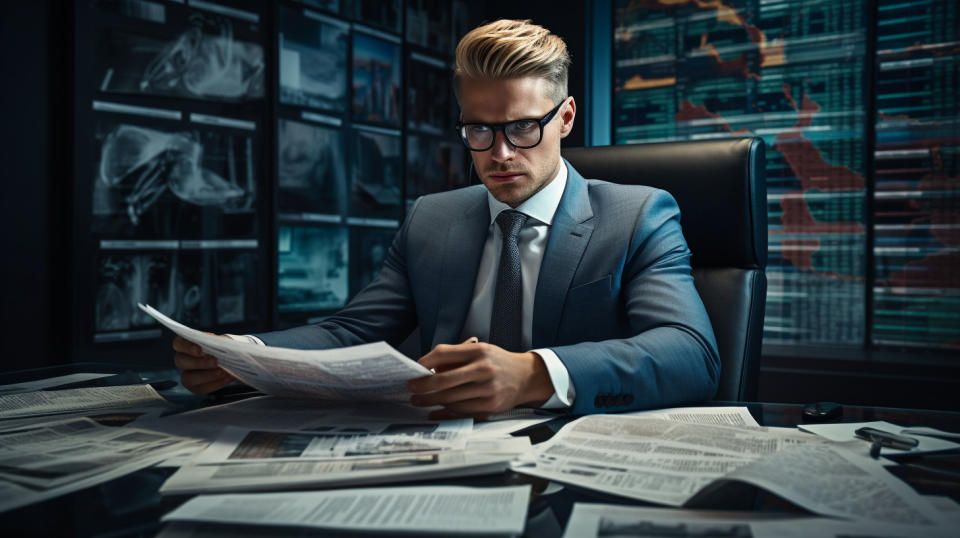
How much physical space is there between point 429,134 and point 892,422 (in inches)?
123

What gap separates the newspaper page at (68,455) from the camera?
2.02ft

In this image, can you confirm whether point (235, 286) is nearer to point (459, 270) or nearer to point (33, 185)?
point (33, 185)

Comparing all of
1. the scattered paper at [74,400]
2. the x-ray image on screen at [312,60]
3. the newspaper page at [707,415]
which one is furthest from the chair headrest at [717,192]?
the x-ray image on screen at [312,60]

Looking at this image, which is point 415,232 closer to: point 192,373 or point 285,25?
point 192,373

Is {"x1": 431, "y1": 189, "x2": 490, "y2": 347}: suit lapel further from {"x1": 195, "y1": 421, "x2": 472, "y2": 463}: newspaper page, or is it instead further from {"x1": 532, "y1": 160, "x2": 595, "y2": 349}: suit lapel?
{"x1": 195, "y1": 421, "x2": 472, "y2": 463}: newspaper page

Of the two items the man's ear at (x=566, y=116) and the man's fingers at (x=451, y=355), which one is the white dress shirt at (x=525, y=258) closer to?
the man's ear at (x=566, y=116)

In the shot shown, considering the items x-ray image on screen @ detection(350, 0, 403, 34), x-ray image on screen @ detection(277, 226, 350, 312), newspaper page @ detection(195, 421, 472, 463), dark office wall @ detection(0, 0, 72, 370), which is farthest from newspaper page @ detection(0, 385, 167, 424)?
x-ray image on screen @ detection(350, 0, 403, 34)

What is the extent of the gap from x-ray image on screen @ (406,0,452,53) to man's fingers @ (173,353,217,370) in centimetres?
291

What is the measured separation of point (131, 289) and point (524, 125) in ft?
5.79

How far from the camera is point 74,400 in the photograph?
99cm

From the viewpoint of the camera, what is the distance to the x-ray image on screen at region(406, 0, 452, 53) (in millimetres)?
3639

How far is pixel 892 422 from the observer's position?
891mm

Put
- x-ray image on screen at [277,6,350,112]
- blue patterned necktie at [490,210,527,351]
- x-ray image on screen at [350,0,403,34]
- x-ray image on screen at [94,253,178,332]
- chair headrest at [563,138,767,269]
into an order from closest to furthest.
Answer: blue patterned necktie at [490,210,527,351] → chair headrest at [563,138,767,269] → x-ray image on screen at [94,253,178,332] → x-ray image on screen at [277,6,350,112] → x-ray image on screen at [350,0,403,34]

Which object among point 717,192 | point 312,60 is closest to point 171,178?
point 312,60
